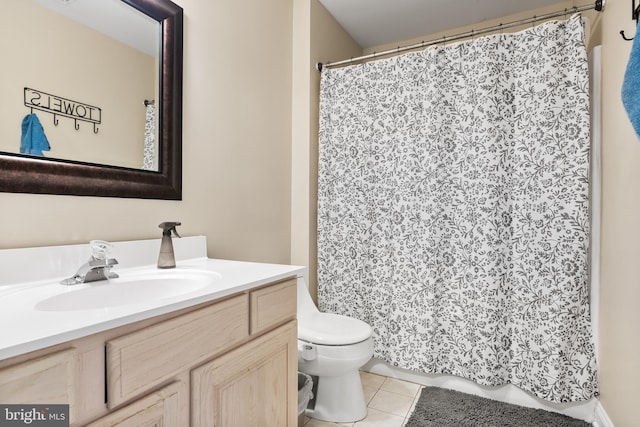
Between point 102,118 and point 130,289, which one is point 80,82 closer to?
point 102,118

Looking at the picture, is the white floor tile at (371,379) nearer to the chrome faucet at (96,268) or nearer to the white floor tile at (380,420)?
the white floor tile at (380,420)

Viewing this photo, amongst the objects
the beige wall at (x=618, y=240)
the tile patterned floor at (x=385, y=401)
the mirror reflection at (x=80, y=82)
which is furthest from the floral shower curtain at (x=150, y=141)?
the beige wall at (x=618, y=240)

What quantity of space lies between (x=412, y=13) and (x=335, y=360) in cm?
229

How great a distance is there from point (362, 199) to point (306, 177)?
1.30ft

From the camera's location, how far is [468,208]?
1888 mm

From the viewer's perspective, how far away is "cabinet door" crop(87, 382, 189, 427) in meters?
0.66

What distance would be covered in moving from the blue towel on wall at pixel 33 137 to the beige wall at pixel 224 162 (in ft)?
0.45

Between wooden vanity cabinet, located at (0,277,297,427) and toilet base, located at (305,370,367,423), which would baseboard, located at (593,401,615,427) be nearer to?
toilet base, located at (305,370,367,423)

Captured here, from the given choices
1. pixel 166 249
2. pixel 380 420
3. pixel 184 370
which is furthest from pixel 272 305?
pixel 380 420

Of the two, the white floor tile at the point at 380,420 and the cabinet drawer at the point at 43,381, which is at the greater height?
the cabinet drawer at the point at 43,381

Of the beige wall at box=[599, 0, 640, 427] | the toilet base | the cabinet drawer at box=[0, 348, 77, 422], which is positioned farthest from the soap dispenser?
the beige wall at box=[599, 0, 640, 427]

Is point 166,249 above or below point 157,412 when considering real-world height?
above

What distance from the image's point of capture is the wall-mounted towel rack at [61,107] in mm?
1012

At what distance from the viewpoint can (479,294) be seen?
1.86 meters
